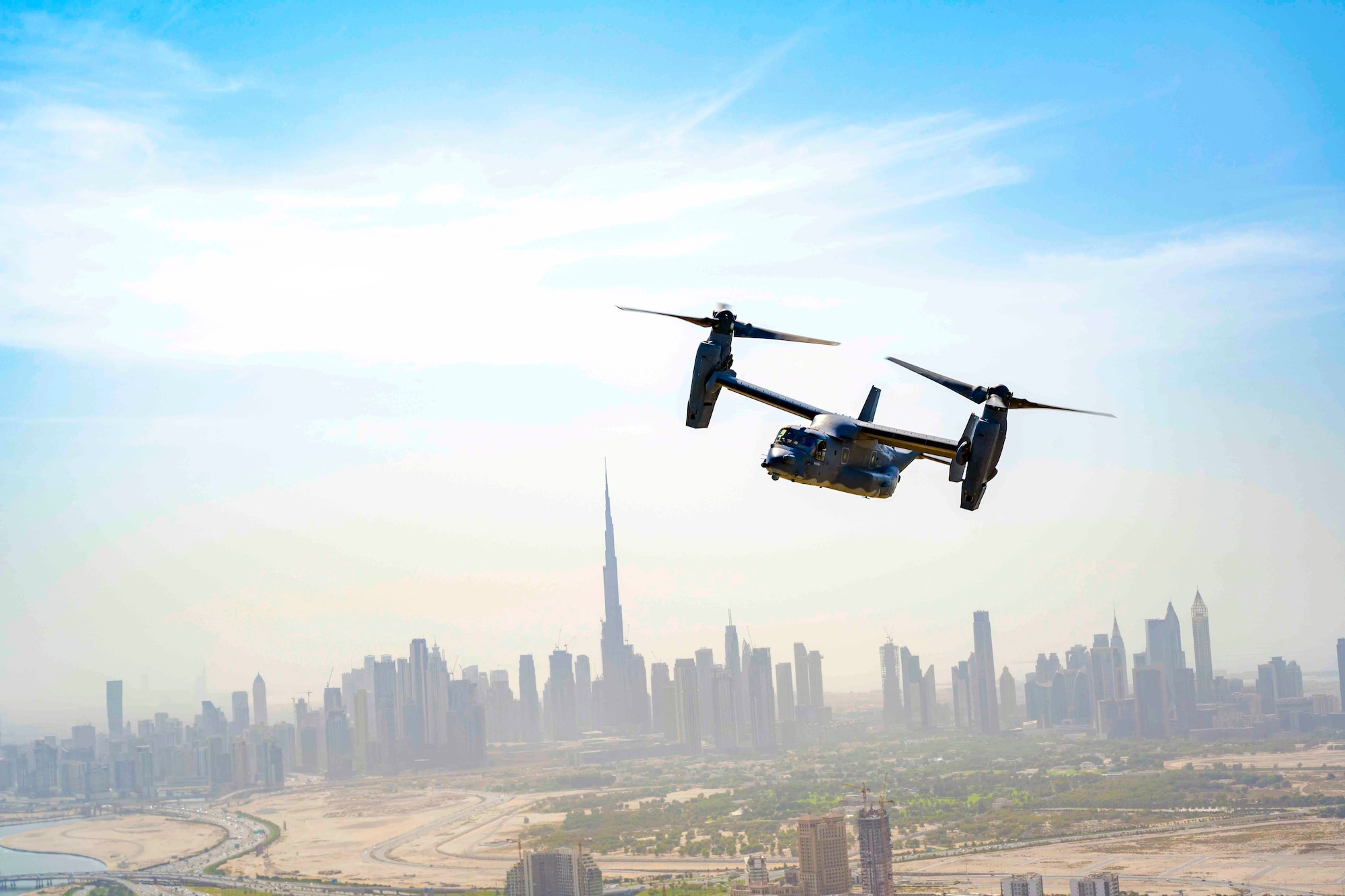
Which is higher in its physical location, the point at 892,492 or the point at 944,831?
A: the point at 892,492

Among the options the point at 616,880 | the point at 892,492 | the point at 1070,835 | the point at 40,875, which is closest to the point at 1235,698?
the point at 1070,835

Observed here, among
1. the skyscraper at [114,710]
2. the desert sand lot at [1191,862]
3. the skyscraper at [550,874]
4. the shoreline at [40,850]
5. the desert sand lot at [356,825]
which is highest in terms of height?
the skyscraper at [114,710]

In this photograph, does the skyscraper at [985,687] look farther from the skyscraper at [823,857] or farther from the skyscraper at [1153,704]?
the skyscraper at [823,857]

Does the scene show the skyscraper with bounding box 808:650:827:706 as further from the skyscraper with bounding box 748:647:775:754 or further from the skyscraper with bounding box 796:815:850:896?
the skyscraper with bounding box 796:815:850:896

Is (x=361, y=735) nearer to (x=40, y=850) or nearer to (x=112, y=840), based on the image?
(x=112, y=840)

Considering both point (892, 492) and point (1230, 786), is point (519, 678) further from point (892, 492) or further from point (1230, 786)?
point (892, 492)

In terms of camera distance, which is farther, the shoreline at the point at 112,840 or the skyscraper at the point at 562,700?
the skyscraper at the point at 562,700

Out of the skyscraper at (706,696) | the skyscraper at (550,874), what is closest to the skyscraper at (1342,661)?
the skyscraper at (706,696)
